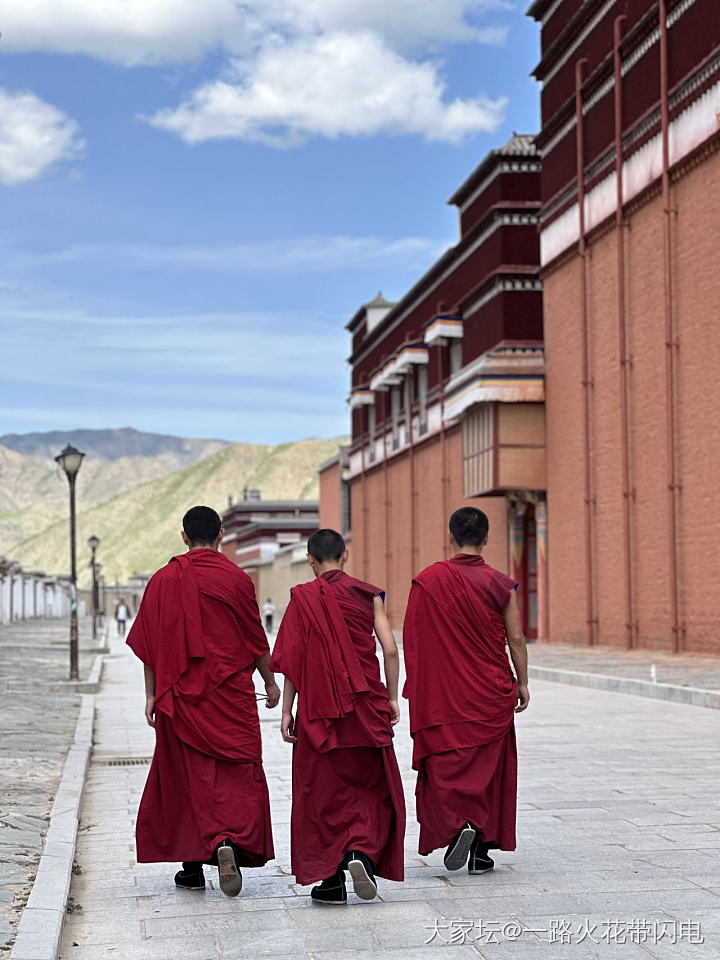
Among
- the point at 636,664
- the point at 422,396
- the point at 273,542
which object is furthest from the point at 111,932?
the point at 273,542

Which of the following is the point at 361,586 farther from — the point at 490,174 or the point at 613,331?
the point at 490,174

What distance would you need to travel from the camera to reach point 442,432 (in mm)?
43906

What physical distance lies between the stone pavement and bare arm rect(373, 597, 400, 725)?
1.83 m

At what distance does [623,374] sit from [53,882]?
72.9ft

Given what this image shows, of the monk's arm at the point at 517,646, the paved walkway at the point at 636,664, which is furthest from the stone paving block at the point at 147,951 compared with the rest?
the paved walkway at the point at 636,664

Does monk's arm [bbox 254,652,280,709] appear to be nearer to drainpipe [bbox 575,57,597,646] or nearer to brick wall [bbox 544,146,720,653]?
brick wall [bbox 544,146,720,653]

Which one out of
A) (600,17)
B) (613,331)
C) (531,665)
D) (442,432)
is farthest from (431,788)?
(442,432)

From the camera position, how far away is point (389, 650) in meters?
6.58

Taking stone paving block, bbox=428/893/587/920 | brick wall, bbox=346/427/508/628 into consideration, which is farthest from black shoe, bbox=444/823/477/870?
brick wall, bbox=346/427/508/628

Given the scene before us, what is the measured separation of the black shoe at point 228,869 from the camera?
20.2 feet

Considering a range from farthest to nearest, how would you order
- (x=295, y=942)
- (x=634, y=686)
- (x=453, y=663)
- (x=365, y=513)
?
(x=365, y=513), (x=634, y=686), (x=453, y=663), (x=295, y=942)

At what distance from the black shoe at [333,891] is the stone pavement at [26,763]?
50.6 inches

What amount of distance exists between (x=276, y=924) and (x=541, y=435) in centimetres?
2798

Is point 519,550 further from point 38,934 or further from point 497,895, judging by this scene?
point 38,934
